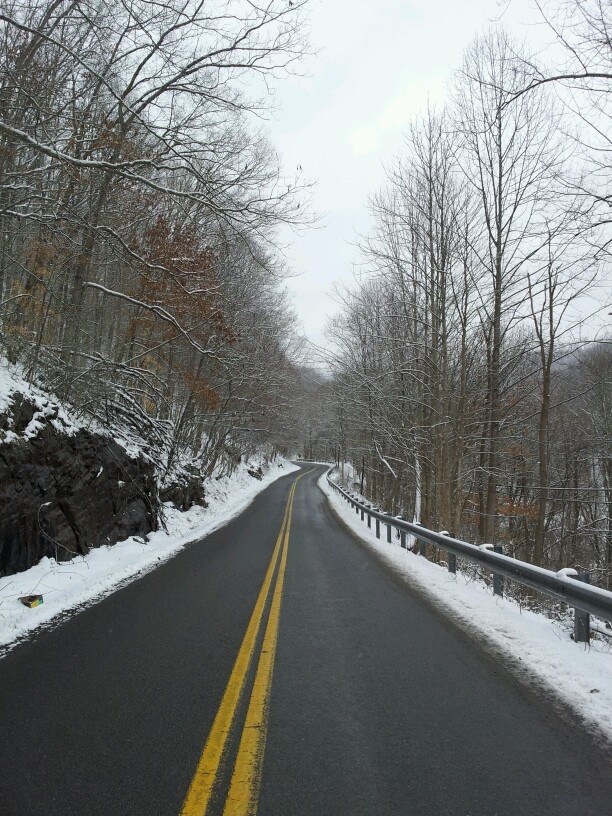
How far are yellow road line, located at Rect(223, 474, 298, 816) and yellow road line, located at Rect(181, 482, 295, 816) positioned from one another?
109mm

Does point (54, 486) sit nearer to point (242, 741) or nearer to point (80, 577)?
point (80, 577)

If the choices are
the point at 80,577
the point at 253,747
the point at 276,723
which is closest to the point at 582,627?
the point at 276,723

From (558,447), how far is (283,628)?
25.2 metres

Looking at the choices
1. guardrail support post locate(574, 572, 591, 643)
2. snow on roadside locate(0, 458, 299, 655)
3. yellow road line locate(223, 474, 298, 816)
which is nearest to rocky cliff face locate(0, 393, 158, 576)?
snow on roadside locate(0, 458, 299, 655)

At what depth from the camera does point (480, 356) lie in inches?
587

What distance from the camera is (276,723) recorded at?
11.2ft

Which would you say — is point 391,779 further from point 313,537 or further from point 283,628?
point 313,537

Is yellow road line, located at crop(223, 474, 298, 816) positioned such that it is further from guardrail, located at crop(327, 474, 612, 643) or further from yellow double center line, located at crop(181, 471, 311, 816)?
guardrail, located at crop(327, 474, 612, 643)

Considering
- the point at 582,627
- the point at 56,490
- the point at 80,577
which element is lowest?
the point at 80,577

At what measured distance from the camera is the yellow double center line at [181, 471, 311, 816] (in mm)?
2578

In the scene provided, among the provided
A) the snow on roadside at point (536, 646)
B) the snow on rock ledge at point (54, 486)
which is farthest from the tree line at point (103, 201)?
the snow on roadside at point (536, 646)

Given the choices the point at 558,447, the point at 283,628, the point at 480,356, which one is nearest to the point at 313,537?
the point at 480,356

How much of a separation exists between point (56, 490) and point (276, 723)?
255 inches

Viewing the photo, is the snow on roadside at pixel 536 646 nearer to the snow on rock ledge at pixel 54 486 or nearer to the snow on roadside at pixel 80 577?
the snow on roadside at pixel 80 577
